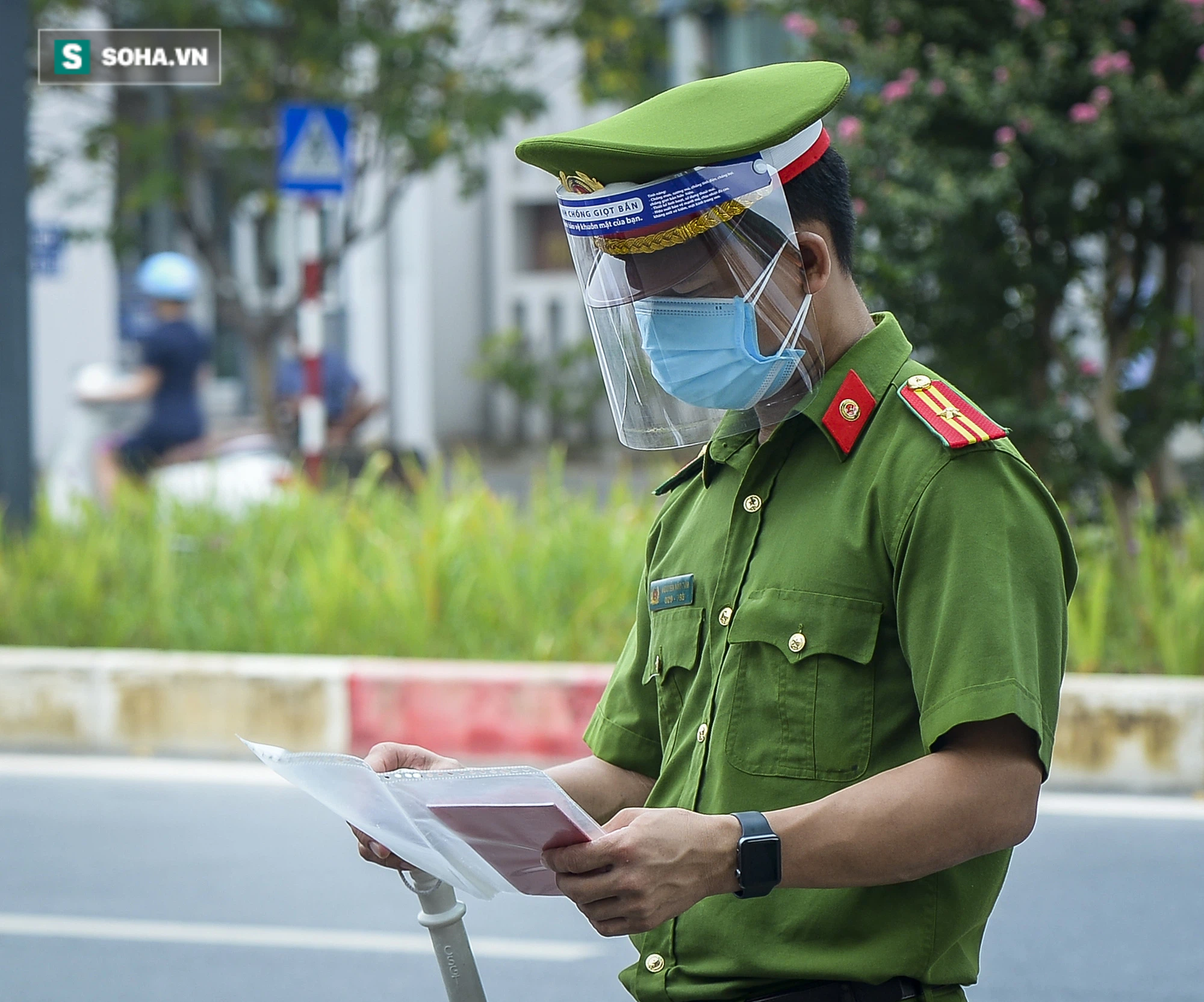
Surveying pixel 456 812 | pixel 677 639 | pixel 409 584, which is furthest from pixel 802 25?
pixel 456 812

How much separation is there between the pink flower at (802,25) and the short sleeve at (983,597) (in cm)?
613

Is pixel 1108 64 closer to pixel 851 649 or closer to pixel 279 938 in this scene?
pixel 279 938

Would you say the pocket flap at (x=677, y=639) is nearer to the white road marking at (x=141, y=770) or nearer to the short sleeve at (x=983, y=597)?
the short sleeve at (x=983, y=597)

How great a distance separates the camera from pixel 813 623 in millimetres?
1501

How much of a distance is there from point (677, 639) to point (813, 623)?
0.21 m

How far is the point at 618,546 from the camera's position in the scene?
6879 mm

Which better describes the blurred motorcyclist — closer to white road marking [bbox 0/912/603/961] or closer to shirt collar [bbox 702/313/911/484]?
white road marking [bbox 0/912/603/961]

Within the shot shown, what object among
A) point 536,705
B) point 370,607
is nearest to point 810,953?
point 536,705

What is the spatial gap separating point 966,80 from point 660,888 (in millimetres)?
5692

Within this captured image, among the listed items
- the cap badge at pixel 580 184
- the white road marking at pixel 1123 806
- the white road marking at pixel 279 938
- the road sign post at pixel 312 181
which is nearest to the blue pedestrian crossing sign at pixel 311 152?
the road sign post at pixel 312 181

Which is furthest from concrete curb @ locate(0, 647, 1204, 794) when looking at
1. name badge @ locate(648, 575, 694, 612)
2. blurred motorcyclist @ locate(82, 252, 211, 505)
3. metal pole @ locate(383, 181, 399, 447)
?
metal pole @ locate(383, 181, 399, 447)

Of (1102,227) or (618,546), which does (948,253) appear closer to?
(1102,227)

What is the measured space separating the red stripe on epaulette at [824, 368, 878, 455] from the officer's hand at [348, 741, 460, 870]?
0.49 m

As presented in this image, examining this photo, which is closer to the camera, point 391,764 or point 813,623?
point 813,623
